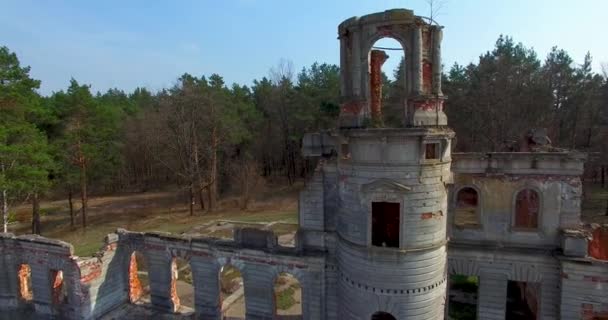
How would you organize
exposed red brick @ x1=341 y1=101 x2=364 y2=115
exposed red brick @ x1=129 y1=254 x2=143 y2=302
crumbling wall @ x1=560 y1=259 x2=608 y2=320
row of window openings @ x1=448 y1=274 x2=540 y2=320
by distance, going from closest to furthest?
crumbling wall @ x1=560 y1=259 x2=608 y2=320
exposed red brick @ x1=341 y1=101 x2=364 y2=115
row of window openings @ x1=448 y1=274 x2=540 y2=320
exposed red brick @ x1=129 y1=254 x2=143 y2=302

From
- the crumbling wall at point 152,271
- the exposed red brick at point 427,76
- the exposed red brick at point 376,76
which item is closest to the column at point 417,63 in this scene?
the exposed red brick at point 427,76

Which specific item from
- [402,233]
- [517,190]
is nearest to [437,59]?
[517,190]

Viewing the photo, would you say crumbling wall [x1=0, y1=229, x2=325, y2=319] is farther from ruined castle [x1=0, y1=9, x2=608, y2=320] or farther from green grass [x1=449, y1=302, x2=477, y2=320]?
green grass [x1=449, y1=302, x2=477, y2=320]

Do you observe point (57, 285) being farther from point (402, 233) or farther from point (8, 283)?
point (402, 233)

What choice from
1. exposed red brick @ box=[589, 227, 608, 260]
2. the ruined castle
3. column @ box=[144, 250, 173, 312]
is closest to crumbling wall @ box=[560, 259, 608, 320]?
the ruined castle

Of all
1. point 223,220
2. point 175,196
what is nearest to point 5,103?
point 223,220

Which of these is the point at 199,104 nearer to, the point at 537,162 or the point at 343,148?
the point at 343,148
